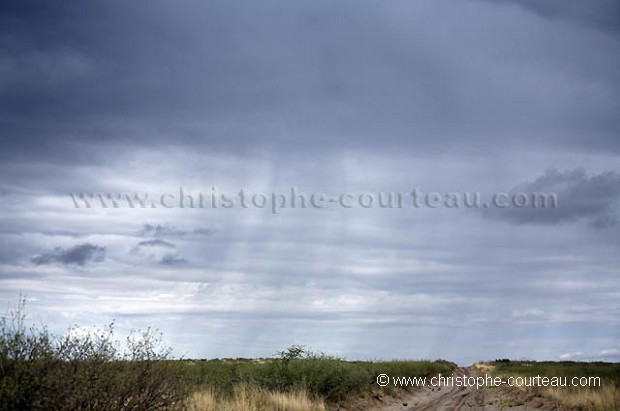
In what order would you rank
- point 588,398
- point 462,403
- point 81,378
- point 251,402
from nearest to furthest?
point 81,378
point 251,402
point 588,398
point 462,403

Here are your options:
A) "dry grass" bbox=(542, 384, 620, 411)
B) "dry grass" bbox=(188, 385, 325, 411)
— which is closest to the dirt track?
"dry grass" bbox=(542, 384, 620, 411)

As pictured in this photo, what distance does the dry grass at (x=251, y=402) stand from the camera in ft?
58.1

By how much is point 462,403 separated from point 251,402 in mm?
12987

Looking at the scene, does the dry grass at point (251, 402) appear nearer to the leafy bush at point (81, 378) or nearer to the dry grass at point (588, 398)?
the leafy bush at point (81, 378)

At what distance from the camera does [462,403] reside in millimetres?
28500

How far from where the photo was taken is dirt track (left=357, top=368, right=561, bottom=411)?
87.1 ft

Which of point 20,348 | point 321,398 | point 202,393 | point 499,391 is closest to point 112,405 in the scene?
point 20,348

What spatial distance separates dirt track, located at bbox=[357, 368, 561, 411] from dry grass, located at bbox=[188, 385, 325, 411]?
5.81 meters

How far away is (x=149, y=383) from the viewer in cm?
1297

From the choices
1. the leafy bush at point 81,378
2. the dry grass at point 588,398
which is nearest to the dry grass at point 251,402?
the leafy bush at point 81,378

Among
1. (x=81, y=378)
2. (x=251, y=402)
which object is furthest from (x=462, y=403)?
(x=81, y=378)

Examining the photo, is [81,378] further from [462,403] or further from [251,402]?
[462,403]

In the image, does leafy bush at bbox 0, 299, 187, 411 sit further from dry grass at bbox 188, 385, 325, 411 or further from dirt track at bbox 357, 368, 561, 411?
dirt track at bbox 357, 368, 561, 411

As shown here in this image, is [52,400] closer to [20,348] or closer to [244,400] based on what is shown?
[20,348]
